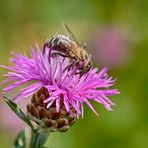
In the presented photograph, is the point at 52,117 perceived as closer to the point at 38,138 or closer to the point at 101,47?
the point at 38,138

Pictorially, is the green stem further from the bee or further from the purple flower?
the bee

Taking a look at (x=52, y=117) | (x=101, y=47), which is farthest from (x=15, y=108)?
(x=101, y=47)

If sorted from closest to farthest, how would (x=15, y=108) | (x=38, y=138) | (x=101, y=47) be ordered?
(x=15, y=108)
(x=38, y=138)
(x=101, y=47)

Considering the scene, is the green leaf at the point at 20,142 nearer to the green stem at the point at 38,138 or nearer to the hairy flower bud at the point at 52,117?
the green stem at the point at 38,138

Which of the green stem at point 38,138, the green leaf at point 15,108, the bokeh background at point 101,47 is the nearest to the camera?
the green leaf at point 15,108

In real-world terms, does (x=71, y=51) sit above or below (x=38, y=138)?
above

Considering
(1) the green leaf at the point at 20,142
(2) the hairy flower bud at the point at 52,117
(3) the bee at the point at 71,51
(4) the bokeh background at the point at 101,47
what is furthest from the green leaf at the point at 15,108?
(4) the bokeh background at the point at 101,47

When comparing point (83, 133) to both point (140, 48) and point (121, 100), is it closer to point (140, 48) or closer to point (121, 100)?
point (121, 100)

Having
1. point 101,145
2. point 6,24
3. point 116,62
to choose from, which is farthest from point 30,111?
Result: point 6,24
